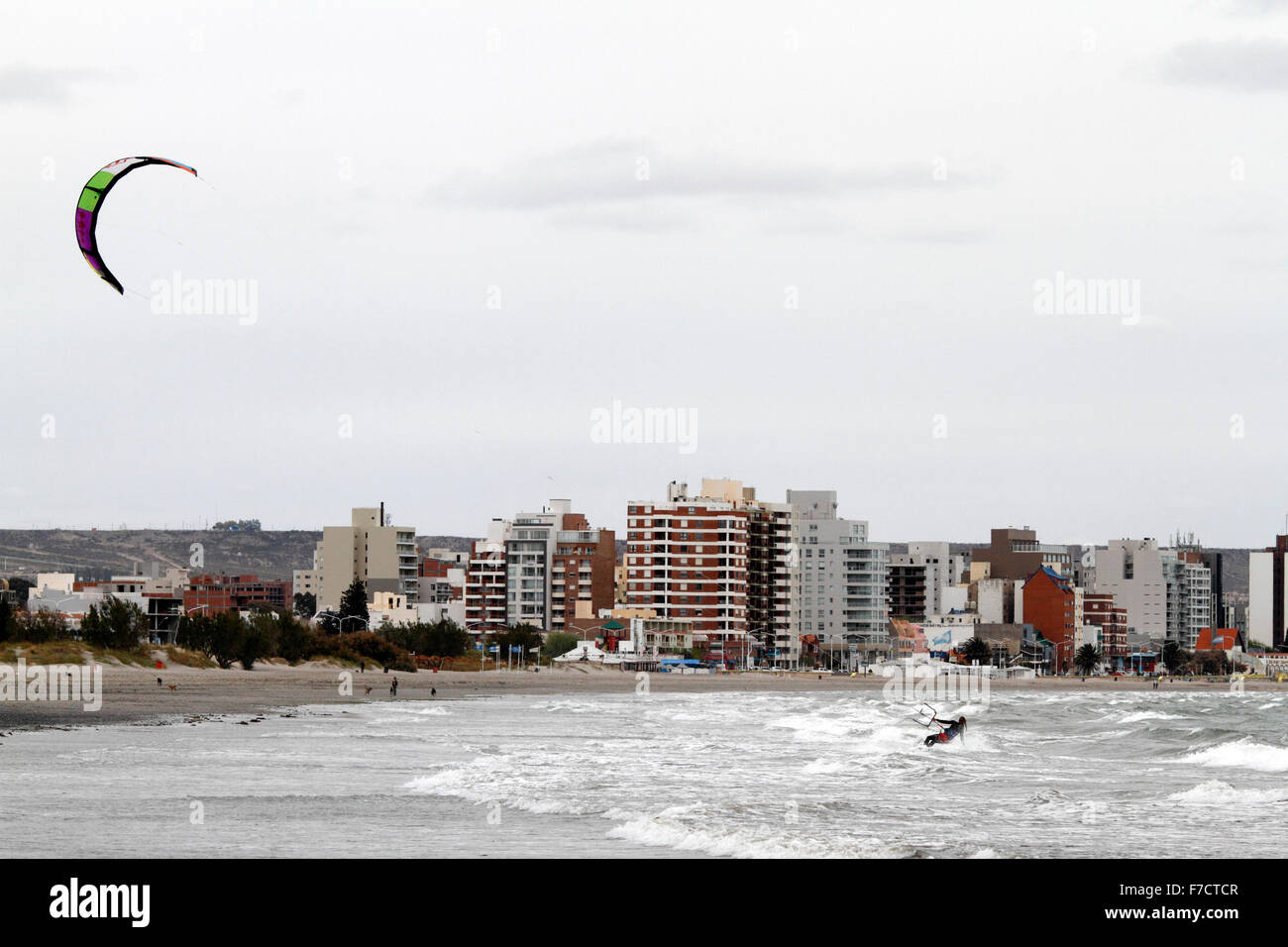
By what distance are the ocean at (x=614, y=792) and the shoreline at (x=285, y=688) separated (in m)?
4.67

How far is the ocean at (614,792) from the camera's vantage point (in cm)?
2859

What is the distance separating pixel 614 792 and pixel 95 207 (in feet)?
100

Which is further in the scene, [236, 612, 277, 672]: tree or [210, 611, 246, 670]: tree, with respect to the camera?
[236, 612, 277, 672]: tree

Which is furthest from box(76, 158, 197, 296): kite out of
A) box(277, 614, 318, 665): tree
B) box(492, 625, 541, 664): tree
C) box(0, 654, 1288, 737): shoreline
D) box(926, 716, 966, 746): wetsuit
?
box(492, 625, 541, 664): tree

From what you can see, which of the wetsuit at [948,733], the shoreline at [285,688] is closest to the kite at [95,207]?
the shoreline at [285,688]

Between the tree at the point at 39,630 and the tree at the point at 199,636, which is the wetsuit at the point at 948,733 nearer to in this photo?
the tree at the point at 39,630

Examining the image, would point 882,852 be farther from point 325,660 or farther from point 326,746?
point 325,660

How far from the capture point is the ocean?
28.6m

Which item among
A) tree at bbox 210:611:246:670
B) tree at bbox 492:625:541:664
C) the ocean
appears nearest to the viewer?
the ocean

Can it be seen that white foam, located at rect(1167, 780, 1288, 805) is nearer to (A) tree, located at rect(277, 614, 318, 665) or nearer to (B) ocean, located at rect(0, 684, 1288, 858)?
(B) ocean, located at rect(0, 684, 1288, 858)

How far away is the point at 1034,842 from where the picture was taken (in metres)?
29.8

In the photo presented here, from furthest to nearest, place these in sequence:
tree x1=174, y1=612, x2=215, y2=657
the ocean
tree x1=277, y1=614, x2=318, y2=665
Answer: tree x1=277, y1=614, x2=318, y2=665 < tree x1=174, y1=612, x2=215, y2=657 < the ocean

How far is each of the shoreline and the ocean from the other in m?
4.67
